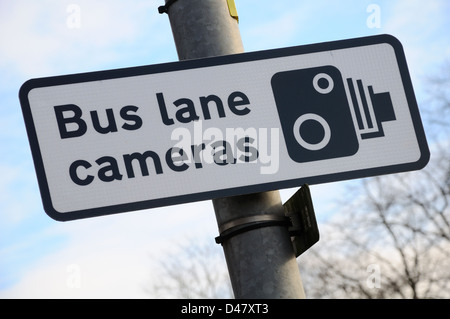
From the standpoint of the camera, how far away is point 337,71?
2520 mm

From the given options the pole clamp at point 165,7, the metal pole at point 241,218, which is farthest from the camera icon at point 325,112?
the pole clamp at point 165,7

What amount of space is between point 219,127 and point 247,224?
0.35 meters

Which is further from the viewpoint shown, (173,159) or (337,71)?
(337,71)

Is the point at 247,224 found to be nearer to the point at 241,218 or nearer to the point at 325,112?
the point at 241,218

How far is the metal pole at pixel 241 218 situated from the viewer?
2.23 m

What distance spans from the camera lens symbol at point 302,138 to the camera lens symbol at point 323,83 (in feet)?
0.33

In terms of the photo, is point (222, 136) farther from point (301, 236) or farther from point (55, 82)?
point (55, 82)

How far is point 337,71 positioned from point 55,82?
3.25 feet

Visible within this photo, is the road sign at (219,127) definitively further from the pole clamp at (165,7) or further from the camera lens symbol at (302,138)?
the pole clamp at (165,7)

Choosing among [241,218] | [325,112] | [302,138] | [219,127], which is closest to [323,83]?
[325,112]

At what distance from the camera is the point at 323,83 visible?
2.50 m
